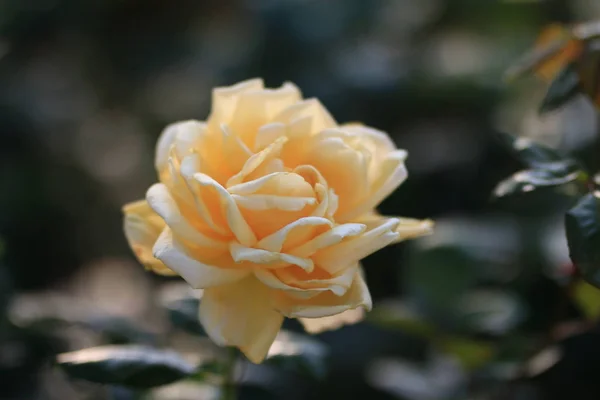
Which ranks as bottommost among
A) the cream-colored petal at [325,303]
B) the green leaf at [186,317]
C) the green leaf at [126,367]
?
the green leaf at [186,317]

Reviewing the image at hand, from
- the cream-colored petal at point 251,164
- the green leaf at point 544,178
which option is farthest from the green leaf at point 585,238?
the cream-colored petal at point 251,164

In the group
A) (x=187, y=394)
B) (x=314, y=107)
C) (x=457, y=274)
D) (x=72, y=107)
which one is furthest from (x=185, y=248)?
(x=72, y=107)

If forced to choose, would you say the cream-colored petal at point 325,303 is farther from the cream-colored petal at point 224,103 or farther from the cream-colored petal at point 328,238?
the cream-colored petal at point 224,103

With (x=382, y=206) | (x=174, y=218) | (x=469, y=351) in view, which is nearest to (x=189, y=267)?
(x=174, y=218)

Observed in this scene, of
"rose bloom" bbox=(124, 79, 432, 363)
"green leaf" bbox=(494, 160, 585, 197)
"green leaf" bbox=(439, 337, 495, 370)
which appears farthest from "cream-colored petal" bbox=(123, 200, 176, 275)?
"green leaf" bbox=(439, 337, 495, 370)

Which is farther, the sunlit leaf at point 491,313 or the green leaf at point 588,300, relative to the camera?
the sunlit leaf at point 491,313

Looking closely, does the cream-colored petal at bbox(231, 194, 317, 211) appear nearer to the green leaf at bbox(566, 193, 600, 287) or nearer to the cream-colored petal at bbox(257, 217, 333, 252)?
the cream-colored petal at bbox(257, 217, 333, 252)

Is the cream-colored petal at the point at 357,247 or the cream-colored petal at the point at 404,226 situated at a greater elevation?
the cream-colored petal at the point at 357,247

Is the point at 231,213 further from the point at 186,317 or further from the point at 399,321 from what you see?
the point at 399,321
